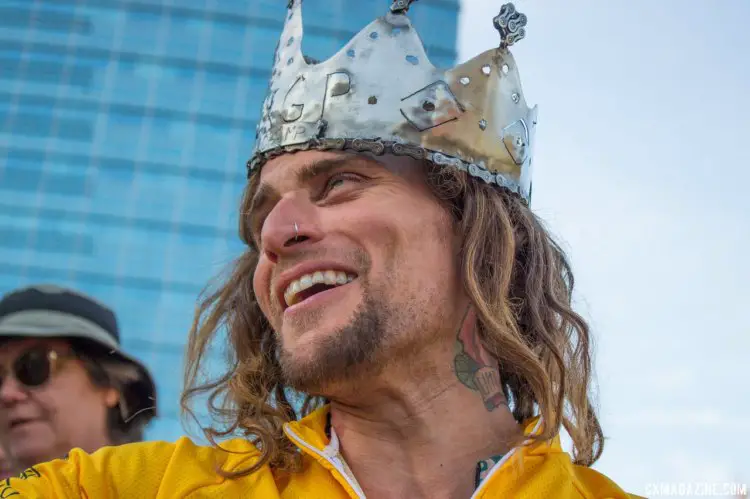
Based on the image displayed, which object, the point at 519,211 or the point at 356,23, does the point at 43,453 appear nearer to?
the point at 519,211

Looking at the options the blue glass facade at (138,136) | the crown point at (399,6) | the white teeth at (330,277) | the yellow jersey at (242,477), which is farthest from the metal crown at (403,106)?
the blue glass facade at (138,136)

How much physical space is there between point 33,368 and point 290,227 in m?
1.42

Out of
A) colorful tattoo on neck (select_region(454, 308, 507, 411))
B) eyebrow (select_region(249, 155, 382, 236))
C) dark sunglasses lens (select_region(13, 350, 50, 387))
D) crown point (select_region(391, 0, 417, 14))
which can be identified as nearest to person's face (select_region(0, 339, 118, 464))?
dark sunglasses lens (select_region(13, 350, 50, 387))

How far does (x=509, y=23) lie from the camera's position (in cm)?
303

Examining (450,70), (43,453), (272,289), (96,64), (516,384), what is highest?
(96,64)

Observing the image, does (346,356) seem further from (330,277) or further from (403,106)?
(403,106)

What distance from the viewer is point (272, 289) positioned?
2.71 m

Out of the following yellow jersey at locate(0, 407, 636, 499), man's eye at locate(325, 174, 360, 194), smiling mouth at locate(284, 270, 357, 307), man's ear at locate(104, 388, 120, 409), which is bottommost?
man's ear at locate(104, 388, 120, 409)

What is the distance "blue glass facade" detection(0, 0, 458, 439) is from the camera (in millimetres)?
38844

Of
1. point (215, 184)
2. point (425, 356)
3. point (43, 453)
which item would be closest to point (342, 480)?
point (425, 356)

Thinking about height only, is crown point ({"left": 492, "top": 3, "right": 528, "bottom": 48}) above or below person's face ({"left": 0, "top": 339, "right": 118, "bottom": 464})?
above

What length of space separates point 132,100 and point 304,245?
41328 mm

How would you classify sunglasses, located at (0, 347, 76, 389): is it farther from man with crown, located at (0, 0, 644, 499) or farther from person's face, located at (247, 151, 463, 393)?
person's face, located at (247, 151, 463, 393)

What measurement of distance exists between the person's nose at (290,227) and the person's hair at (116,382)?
1.28m
